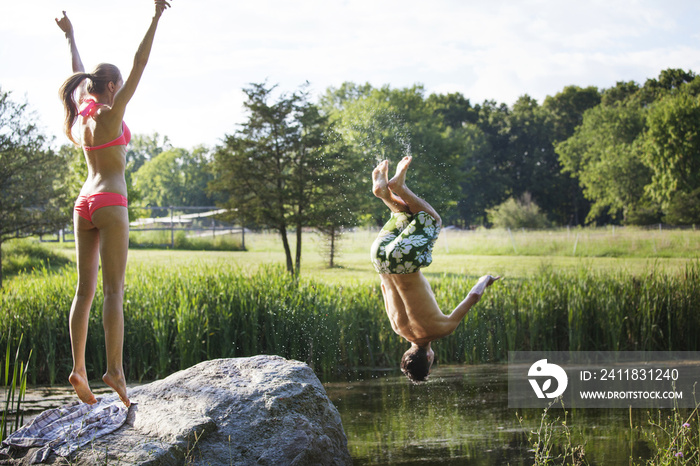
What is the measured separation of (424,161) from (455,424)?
308 centimetres

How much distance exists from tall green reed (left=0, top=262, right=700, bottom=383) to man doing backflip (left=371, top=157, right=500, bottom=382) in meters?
5.26

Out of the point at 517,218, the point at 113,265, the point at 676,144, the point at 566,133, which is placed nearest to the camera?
the point at 113,265

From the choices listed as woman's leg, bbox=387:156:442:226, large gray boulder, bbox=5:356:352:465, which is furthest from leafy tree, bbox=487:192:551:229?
woman's leg, bbox=387:156:442:226

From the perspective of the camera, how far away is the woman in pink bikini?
12.3ft

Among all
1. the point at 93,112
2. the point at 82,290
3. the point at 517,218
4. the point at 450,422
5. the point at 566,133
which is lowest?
the point at 450,422

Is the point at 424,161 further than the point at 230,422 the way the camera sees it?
Yes

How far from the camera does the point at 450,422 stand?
21.7 ft

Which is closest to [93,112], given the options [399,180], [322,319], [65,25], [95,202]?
[95,202]

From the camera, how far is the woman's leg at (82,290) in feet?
12.7

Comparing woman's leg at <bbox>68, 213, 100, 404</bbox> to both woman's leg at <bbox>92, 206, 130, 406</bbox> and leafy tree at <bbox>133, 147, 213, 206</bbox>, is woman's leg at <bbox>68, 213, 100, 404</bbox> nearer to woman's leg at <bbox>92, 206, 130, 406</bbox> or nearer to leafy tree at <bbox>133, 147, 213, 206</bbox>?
woman's leg at <bbox>92, 206, 130, 406</bbox>

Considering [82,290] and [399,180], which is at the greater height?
[399,180]

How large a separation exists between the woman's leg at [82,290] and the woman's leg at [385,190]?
1800 mm

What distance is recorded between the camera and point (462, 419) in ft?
22.0

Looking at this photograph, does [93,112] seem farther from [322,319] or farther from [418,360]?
[322,319]
